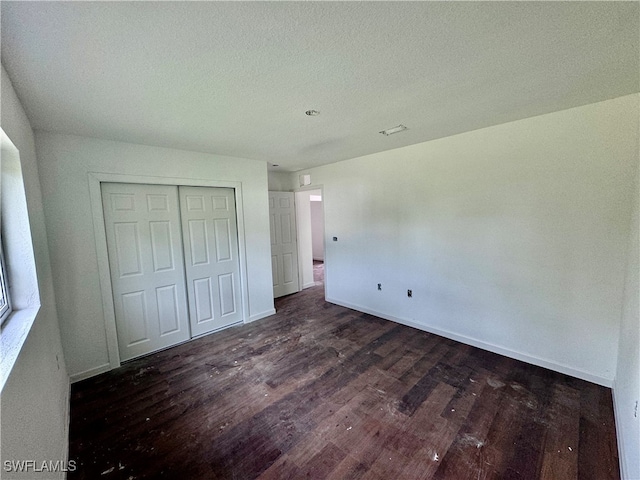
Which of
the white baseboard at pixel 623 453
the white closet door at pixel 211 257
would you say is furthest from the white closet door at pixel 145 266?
the white baseboard at pixel 623 453

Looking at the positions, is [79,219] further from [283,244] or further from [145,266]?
[283,244]

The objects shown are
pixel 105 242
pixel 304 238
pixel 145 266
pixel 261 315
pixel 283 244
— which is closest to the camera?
pixel 105 242

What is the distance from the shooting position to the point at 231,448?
1722 mm

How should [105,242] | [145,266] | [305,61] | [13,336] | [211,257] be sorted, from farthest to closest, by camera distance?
[211,257] → [145,266] → [105,242] → [305,61] → [13,336]

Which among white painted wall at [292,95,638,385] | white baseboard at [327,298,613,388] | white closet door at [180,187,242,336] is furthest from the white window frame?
white baseboard at [327,298,613,388]

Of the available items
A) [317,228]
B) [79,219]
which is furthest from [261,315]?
[317,228]

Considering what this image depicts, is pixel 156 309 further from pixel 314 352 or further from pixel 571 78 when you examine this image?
pixel 571 78

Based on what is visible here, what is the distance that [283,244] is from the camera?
494cm

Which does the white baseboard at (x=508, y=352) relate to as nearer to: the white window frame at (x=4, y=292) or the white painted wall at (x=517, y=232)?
the white painted wall at (x=517, y=232)

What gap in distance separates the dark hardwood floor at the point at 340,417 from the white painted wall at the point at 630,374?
129mm

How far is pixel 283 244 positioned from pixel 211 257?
1698mm

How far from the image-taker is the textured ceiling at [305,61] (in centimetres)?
108

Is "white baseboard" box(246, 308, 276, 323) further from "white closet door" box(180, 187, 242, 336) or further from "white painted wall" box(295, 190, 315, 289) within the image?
"white painted wall" box(295, 190, 315, 289)

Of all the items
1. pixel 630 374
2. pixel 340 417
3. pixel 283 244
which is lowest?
pixel 340 417
